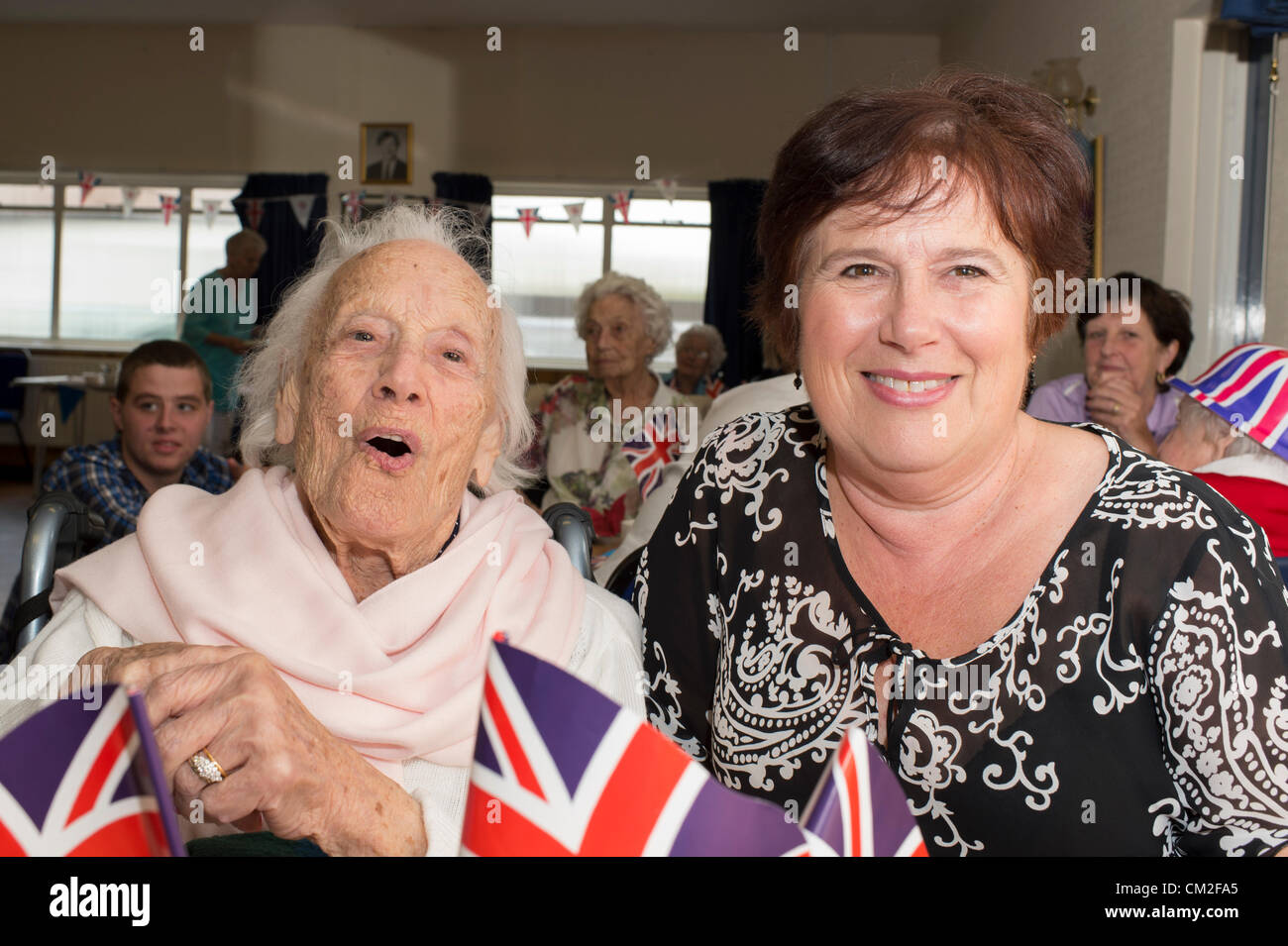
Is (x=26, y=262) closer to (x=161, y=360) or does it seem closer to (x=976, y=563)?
(x=161, y=360)

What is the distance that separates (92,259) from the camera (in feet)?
39.8

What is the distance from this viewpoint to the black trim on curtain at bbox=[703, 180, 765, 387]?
11.0 meters

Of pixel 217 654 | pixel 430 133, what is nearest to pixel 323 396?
pixel 217 654

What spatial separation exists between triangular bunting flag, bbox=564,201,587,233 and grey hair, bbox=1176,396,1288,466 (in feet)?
30.6

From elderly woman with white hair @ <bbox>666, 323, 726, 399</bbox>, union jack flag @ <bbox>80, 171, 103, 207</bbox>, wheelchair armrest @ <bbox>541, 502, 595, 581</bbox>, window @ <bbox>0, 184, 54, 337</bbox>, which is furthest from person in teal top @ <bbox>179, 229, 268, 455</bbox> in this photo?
window @ <bbox>0, 184, 54, 337</bbox>

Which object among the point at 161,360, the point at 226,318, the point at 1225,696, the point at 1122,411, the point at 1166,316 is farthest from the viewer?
the point at 226,318

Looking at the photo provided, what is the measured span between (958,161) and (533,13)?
10337 millimetres

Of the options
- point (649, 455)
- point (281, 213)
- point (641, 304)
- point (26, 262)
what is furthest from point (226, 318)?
point (26, 262)

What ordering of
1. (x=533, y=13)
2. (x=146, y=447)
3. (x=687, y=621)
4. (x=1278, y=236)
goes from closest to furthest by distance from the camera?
(x=687, y=621) < (x=146, y=447) < (x=1278, y=236) < (x=533, y=13)

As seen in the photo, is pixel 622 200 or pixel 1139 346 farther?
pixel 622 200

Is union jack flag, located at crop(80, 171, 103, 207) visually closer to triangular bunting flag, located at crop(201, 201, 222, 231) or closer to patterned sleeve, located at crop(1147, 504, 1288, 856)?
triangular bunting flag, located at crop(201, 201, 222, 231)

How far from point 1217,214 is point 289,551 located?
4746 mm

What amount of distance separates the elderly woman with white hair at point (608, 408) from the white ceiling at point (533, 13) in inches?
245
